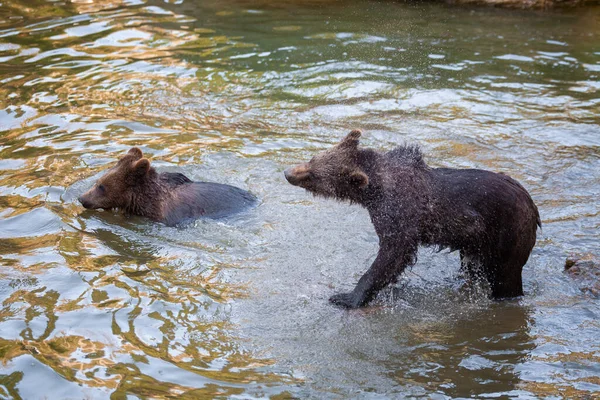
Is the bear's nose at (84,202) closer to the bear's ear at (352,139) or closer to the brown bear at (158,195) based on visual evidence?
the brown bear at (158,195)

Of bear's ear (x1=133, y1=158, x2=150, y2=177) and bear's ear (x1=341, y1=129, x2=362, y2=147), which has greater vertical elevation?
bear's ear (x1=341, y1=129, x2=362, y2=147)

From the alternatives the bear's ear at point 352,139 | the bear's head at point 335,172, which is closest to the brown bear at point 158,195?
the bear's head at point 335,172

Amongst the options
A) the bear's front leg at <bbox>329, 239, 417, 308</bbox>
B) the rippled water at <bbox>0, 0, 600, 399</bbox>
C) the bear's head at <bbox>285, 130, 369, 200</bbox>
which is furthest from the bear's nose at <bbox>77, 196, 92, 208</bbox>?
the bear's front leg at <bbox>329, 239, 417, 308</bbox>

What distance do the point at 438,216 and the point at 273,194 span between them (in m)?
3.24

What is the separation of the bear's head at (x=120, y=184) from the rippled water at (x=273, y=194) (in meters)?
0.22

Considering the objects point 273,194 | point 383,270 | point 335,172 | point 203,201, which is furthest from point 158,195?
point 383,270

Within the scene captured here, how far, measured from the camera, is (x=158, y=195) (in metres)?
9.24

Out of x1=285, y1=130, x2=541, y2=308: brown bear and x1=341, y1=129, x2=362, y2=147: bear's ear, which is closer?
x1=285, y1=130, x2=541, y2=308: brown bear

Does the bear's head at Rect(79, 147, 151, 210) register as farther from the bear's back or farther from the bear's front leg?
the bear's front leg

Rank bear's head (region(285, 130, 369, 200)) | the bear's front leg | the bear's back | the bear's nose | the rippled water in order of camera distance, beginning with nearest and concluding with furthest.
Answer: the rippled water, the bear's front leg, bear's head (region(285, 130, 369, 200)), the bear's back, the bear's nose

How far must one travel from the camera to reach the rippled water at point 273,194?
19.3ft

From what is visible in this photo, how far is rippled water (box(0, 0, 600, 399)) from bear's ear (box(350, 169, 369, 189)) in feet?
3.81

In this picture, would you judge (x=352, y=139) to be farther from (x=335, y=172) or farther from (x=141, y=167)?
(x=141, y=167)

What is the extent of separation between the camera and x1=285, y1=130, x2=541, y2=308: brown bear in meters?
6.78
